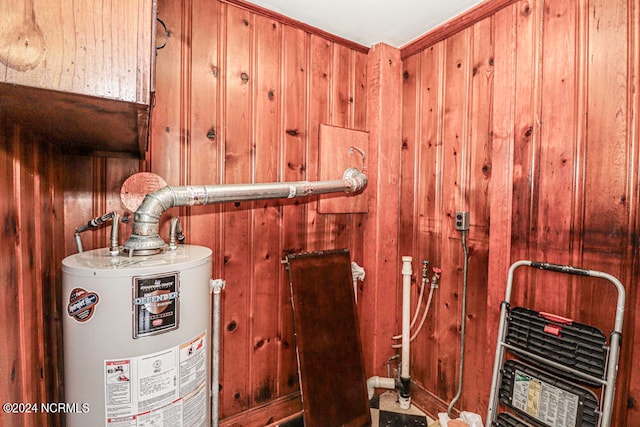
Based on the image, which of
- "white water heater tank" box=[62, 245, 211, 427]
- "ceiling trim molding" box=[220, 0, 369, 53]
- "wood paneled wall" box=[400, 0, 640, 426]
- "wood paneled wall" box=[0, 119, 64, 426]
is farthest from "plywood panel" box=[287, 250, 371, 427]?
"ceiling trim molding" box=[220, 0, 369, 53]

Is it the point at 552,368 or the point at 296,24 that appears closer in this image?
the point at 552,368

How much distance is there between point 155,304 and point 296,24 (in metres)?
1.73

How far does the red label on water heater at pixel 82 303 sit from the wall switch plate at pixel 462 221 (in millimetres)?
1734

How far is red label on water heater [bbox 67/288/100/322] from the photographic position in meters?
0.92

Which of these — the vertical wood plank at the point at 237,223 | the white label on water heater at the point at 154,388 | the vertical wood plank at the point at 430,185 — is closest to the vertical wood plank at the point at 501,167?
the vertical wood plank at the point at 430,185

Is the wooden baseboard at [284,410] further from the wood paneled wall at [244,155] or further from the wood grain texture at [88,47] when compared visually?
the wood grain texture at [88,47]

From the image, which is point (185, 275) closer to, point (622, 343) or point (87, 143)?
point (87, 143)

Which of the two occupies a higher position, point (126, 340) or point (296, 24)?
point (296, 24)

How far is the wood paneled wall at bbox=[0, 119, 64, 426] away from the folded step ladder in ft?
6.14

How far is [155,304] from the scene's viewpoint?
0.97 meters

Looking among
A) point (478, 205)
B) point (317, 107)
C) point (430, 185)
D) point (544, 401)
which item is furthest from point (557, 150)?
point (317, 107)

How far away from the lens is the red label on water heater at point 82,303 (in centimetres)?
92

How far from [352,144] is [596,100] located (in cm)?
124

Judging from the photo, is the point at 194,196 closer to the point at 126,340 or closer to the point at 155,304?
the point at 155,304
